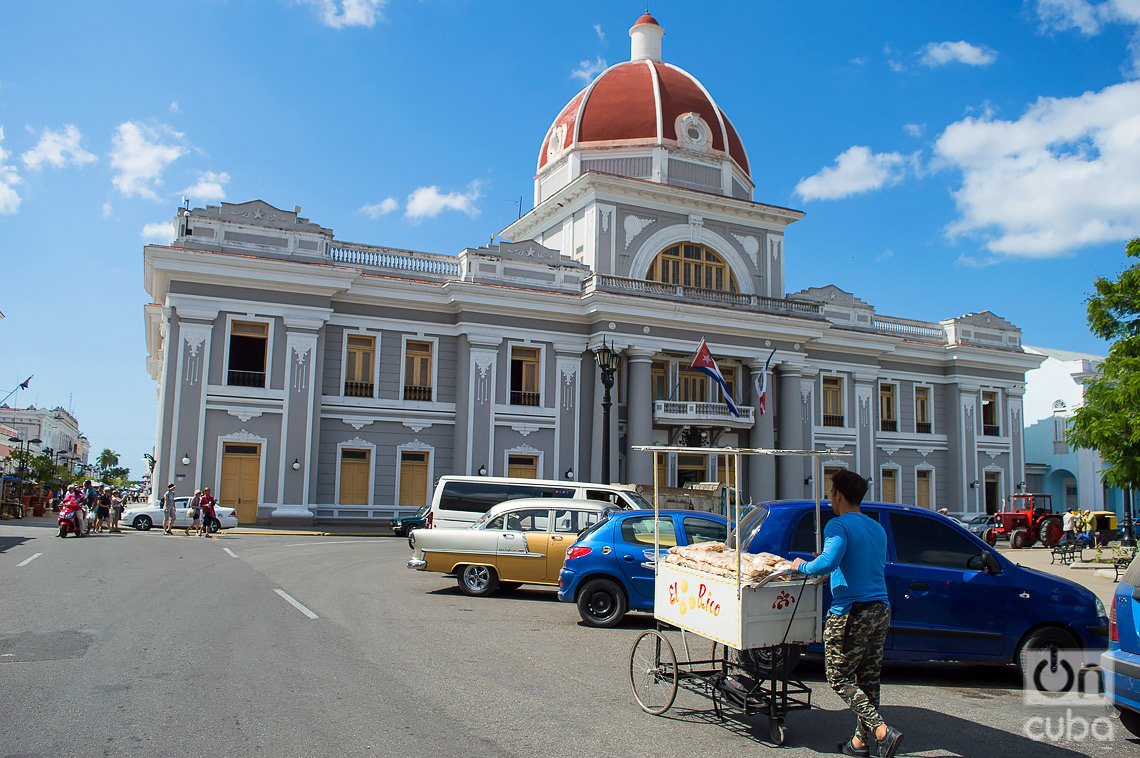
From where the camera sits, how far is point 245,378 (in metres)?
30.9

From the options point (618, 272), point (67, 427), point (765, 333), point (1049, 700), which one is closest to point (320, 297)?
point (618, 272)

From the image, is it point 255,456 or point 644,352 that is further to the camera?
point 644,352

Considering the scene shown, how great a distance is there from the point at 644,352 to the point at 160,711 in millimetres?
29288

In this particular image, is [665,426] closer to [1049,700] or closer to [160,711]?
[1049,700]

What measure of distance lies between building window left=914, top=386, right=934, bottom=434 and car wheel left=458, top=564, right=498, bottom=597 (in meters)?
34.5

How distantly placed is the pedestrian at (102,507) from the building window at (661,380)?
66.5ft

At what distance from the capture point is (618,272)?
37.4 meters

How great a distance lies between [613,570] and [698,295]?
86.2 feet

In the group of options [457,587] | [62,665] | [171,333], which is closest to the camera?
[62,665]

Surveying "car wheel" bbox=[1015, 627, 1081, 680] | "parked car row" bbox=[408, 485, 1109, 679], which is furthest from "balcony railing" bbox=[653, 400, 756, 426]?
"car wheel" bbox=[1015, 627, 1081, 680]

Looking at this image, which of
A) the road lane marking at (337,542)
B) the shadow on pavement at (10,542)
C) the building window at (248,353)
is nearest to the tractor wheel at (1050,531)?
the road lane marking at (337,542)

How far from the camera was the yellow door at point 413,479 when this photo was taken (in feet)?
110

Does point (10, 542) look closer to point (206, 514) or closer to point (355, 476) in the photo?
point (206, 514)

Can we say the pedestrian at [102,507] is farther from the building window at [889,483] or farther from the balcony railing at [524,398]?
the building window at [889,483]
